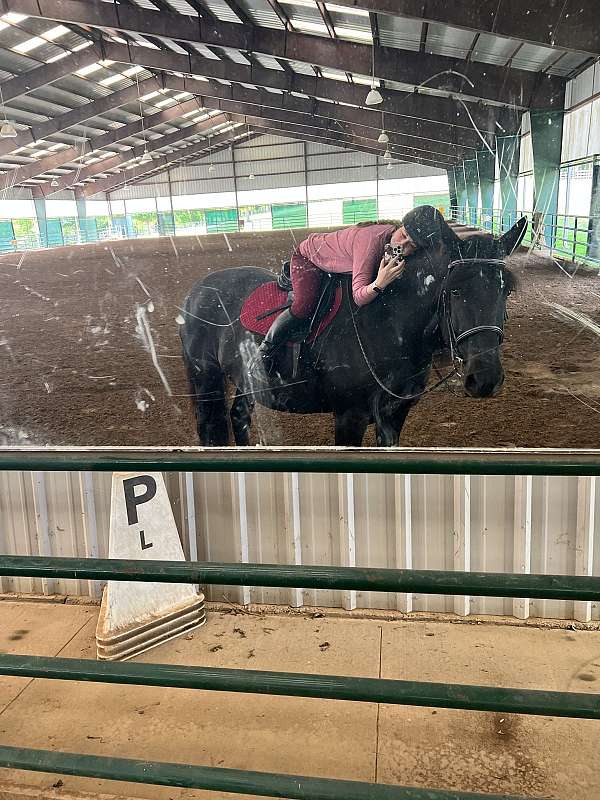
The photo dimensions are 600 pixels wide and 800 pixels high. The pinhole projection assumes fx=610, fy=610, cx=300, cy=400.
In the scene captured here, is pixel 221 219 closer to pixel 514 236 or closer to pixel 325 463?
pixel 514 236

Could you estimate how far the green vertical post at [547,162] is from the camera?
1693mm

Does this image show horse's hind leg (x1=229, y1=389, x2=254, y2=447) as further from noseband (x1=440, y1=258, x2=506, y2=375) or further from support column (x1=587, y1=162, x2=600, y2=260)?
support column (x1=587, y1=162, x2=600, y2=260)

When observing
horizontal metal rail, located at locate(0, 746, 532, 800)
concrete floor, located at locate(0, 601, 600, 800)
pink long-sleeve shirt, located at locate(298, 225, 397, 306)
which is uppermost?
pink long-sleeve shirt, located at locate(298, 225, 397, 306)

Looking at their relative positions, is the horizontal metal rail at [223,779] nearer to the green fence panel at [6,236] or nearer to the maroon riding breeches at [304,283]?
the maroon riding breeches at [304,283]

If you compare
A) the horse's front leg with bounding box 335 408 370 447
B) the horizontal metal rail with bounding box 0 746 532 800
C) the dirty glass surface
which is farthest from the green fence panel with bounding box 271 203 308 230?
the horizontal metal rail with bounding box 0 746 532 800

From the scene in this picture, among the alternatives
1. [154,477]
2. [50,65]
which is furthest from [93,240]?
[154,477]

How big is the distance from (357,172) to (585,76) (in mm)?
647

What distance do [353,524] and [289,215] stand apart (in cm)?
140

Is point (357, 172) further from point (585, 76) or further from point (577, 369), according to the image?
point (577, 369)

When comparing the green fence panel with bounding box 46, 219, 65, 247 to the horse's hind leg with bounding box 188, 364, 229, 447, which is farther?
the horse's hind leg with bounding box 188, 364, 229, 447

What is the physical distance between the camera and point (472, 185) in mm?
1783

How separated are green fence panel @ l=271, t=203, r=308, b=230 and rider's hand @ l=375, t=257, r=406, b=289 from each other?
0.28 m

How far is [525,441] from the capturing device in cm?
198

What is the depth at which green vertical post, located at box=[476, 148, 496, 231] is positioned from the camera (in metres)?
1.76
